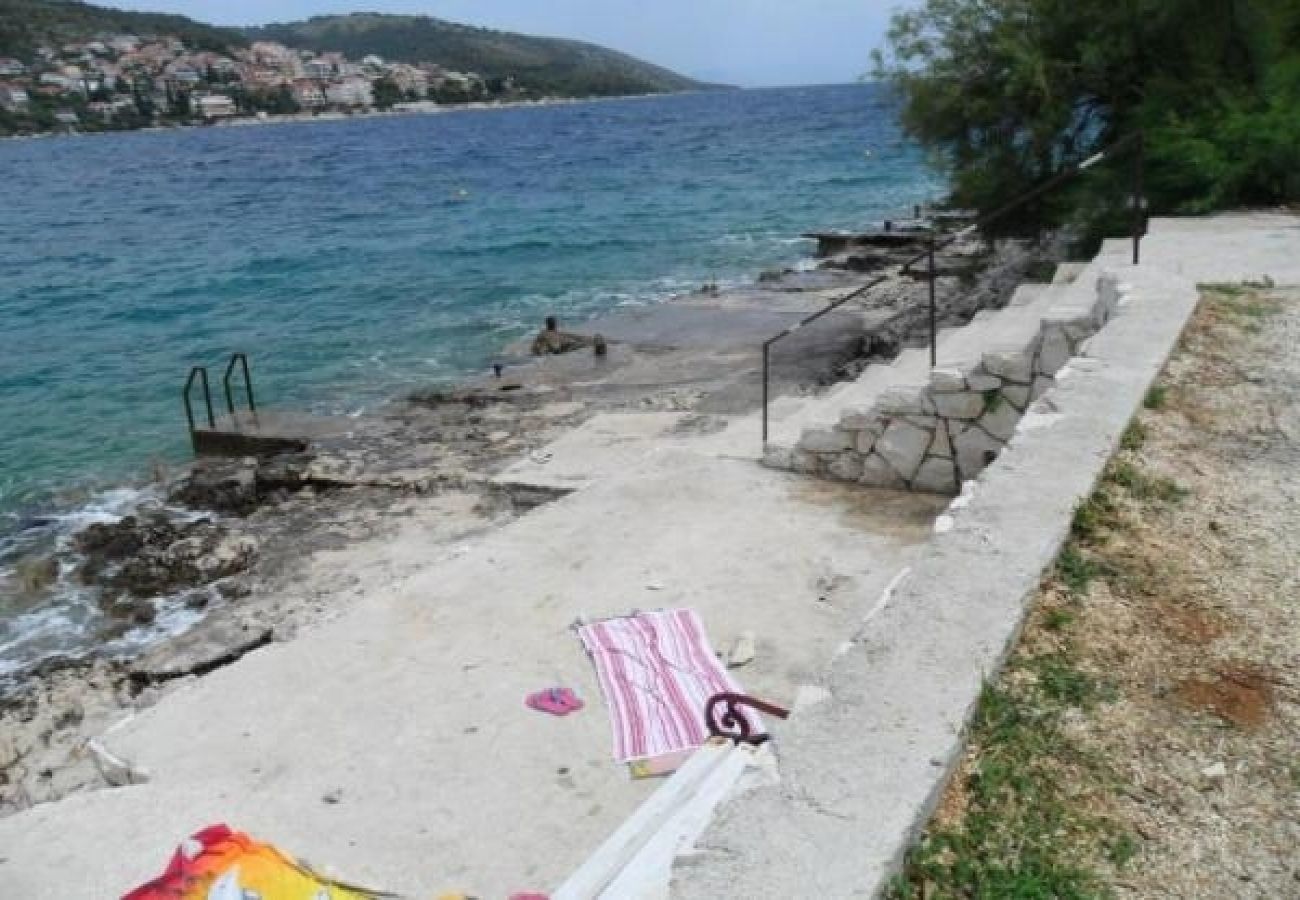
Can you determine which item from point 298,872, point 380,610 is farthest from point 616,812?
point 380,610

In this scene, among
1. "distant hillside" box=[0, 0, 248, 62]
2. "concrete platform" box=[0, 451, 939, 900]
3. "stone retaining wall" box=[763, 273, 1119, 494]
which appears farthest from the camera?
"distant hillside" box=[0, 0, 248, 62]

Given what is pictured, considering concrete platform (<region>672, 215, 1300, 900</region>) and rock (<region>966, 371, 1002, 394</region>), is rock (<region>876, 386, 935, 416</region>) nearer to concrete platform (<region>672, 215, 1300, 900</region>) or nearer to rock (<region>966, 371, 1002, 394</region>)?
rock (<region>966, 371, 1002, 394</region>)

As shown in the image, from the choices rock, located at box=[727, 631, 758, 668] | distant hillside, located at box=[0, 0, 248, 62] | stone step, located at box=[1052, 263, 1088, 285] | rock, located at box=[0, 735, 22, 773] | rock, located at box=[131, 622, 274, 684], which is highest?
distant hillside, located at box=[0, 0, 248, 62]

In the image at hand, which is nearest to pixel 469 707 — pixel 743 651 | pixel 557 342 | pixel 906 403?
pixel 743 651

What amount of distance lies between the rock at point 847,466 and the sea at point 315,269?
6.57 metres

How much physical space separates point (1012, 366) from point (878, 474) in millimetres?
1410

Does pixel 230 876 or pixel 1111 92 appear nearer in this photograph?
pixel 230 876

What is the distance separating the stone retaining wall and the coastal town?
157518mm

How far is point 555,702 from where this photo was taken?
19.1ft

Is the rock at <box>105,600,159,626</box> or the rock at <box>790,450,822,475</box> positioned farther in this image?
the rock at <box>105,600,159,626</box>

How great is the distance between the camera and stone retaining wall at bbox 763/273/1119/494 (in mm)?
8625

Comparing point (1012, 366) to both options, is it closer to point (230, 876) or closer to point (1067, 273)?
point (1067, 273)

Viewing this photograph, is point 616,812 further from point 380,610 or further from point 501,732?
point 380,610

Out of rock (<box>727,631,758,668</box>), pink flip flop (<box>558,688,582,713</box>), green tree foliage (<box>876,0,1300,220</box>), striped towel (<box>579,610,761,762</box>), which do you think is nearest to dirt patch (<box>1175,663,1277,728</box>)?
striped towel (<box>579,610,761,762</box>)
